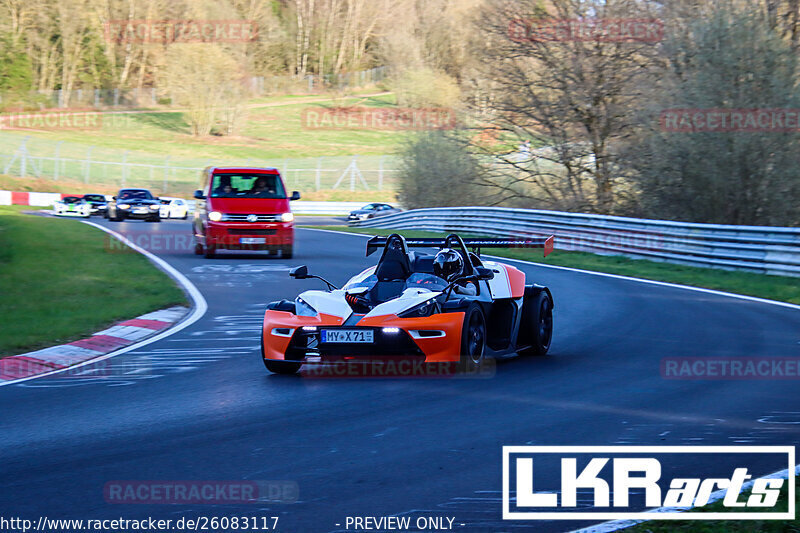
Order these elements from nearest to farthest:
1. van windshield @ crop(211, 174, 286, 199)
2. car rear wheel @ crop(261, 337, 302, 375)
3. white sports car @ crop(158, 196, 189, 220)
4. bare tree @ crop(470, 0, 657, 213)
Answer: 1. car rear wheel @ crop(261, 337, 302, 375)
2. van windshield @ crop(211, 174, 286, 199)
3. bare tree @ crop(470, 0, 657, 213)
4. white sports car @ crop(158, 196, 189, 220)

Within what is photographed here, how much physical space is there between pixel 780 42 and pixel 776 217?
13.5 ft

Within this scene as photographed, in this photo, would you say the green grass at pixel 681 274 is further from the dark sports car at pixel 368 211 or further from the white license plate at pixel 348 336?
the dark sports car at pixel 368 211

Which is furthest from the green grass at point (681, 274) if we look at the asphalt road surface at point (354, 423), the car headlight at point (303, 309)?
the car headlight at point (303, 309)

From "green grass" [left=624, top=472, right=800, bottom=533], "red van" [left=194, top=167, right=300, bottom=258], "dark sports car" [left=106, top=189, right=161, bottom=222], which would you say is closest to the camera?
"green grass" [left=624, top=472, right=800, bottom=533]

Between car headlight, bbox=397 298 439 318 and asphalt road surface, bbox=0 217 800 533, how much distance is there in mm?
573

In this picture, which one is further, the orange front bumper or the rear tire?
the rear tire

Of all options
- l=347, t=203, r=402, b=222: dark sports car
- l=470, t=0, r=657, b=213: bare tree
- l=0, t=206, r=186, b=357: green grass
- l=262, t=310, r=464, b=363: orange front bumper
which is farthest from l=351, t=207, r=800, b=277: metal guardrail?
l=347, t=203, r=402, b=222: dark sports car

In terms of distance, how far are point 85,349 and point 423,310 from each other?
4225 mm

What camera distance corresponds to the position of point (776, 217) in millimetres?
22859

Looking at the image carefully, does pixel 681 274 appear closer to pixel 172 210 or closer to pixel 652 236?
pixel 652 236

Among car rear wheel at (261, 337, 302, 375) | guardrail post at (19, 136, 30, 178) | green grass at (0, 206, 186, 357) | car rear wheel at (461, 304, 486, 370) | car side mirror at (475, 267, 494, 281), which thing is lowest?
green grass at (0, 206, 186, 357)

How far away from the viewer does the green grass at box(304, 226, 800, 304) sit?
55.2 feet

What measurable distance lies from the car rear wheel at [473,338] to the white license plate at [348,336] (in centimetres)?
85

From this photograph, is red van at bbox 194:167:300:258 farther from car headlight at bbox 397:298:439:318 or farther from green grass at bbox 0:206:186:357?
car headlight at bbox 397:298:439:318
